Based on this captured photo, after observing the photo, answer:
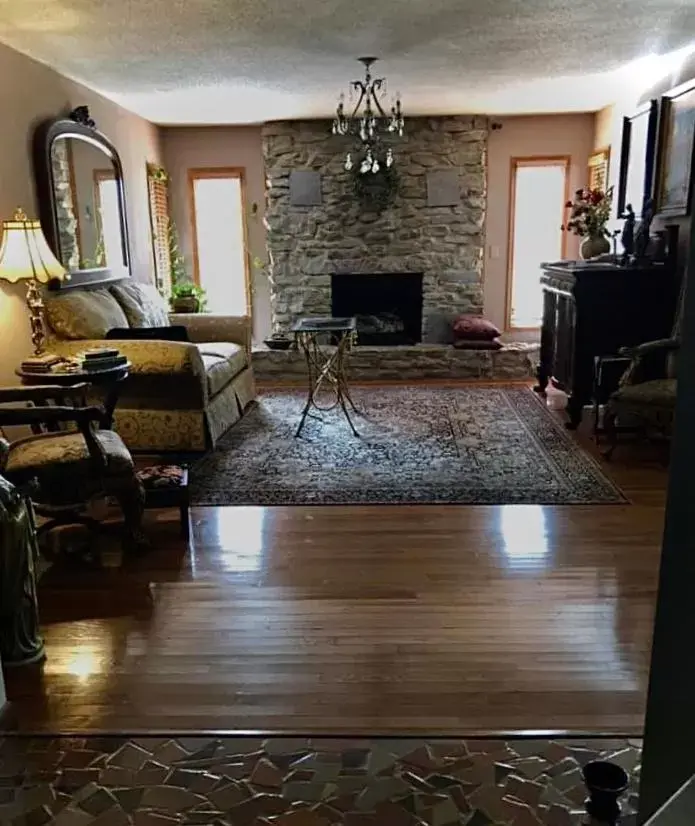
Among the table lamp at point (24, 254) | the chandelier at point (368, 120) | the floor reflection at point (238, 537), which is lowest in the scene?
the floor reflection at point (238, 537)

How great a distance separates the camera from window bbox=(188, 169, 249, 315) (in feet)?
25.0

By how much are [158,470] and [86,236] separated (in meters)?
2.56

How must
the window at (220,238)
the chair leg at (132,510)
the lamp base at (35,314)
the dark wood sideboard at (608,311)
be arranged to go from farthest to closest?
the window at (220,238)
the dark wood sideboard at (608,311)
the lamp base at (35,314)
the chair leg at (132,510)

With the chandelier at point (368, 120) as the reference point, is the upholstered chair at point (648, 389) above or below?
below

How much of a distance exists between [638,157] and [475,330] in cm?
208

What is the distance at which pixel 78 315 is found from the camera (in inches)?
179

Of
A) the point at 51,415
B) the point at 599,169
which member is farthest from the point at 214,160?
the point at 51,415

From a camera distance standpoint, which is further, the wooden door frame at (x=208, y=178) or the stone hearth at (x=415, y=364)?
the wooden door frame at (x=208, y=178)

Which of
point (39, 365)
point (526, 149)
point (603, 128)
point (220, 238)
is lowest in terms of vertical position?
point (39, 365)

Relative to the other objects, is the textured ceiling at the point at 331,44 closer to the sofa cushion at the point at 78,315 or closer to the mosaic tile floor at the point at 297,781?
the sofa cushion at the point at 78,315

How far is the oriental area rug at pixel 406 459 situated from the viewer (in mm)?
3838

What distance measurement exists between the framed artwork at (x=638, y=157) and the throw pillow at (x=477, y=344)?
164cm

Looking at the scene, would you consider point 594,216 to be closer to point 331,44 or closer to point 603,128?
point 603,128

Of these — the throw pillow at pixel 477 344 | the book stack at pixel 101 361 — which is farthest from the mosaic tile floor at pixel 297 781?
the throw pillow at pixel 477 344
